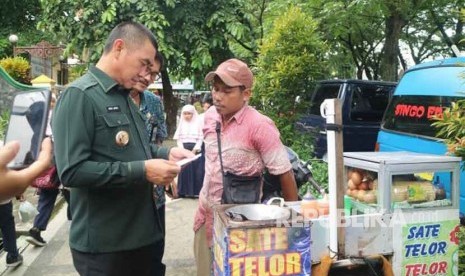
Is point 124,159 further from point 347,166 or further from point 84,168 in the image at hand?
point 347,166

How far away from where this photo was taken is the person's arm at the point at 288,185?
8.83ft

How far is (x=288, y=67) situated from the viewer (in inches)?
234

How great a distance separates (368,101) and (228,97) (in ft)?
18.0

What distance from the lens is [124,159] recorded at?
6.71 feet

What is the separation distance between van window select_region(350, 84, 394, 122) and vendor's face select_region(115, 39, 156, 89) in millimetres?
5715

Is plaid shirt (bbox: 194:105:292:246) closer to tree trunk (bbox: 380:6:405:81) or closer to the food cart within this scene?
the food cart

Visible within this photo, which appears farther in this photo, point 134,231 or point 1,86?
point 1,86

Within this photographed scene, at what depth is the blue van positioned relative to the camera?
4.02 metres

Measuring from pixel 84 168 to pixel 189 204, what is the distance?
15.9 feet

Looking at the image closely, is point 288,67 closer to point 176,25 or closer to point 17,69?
point 176,25

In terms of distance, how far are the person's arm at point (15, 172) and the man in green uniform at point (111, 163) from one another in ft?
1.84

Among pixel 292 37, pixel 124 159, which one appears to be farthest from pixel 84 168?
pixel 292 37

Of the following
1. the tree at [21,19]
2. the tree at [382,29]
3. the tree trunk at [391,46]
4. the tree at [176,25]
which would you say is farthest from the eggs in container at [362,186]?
the tree at [21,19]

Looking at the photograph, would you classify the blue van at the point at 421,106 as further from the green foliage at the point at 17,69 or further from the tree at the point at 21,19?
the tree at the point at 21,19
